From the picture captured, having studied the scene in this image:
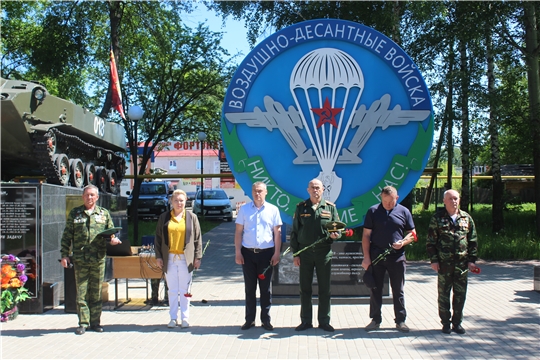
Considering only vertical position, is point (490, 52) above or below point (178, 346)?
above

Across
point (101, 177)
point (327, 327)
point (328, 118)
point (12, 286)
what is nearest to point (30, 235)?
point (12, 286)

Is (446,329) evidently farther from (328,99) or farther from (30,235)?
(30,235)

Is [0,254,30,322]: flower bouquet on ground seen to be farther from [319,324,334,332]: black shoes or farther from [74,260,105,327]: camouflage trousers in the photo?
[319,324,334,332]: black shoes

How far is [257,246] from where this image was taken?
7.20 metres

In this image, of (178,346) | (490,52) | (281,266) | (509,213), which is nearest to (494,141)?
(490,52)

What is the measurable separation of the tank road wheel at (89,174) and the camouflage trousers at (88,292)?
11211mm

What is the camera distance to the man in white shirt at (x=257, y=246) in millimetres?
7219

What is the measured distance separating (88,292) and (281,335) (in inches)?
95.1

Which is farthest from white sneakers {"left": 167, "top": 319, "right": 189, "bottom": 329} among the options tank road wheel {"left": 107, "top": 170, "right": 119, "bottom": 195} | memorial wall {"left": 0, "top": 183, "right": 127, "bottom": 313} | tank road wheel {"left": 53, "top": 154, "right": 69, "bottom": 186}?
tank road wheel {"left": 107, "top": 170, "right": 119, "bottom": 195}

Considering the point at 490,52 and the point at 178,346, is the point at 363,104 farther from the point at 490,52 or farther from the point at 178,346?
the point at 490,52

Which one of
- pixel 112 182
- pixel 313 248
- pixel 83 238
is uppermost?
pixel 112 182

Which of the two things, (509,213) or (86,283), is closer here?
(86,283)

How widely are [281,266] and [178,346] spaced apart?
98.2 inches

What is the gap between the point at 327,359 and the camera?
6004 mm
